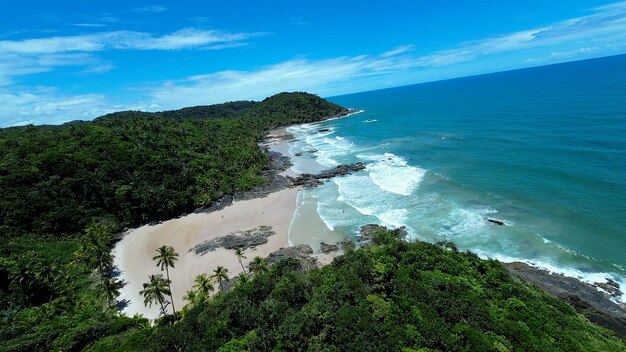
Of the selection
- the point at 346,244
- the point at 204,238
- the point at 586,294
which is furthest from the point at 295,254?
the point at 586,294

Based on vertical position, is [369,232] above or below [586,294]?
above

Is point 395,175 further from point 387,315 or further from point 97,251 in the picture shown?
point 97,251

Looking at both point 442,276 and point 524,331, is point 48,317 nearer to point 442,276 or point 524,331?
point 442,276

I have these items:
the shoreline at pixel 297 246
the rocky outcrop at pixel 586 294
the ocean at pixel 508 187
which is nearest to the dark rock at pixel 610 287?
the rocky outcrop at pixel 586 294

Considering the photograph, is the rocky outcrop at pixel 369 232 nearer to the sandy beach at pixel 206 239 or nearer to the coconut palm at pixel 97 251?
the sandy beach at pixel 206 239

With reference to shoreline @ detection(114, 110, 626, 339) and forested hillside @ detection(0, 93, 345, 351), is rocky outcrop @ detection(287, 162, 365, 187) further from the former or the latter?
forested hillside @ detection(0, 93, 345, 351)

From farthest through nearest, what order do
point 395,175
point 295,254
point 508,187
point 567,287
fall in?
1. point 395,175
2. point 508,187
3. point 295,254
4. point 567,287

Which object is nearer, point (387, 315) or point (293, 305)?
point (387, 315)
